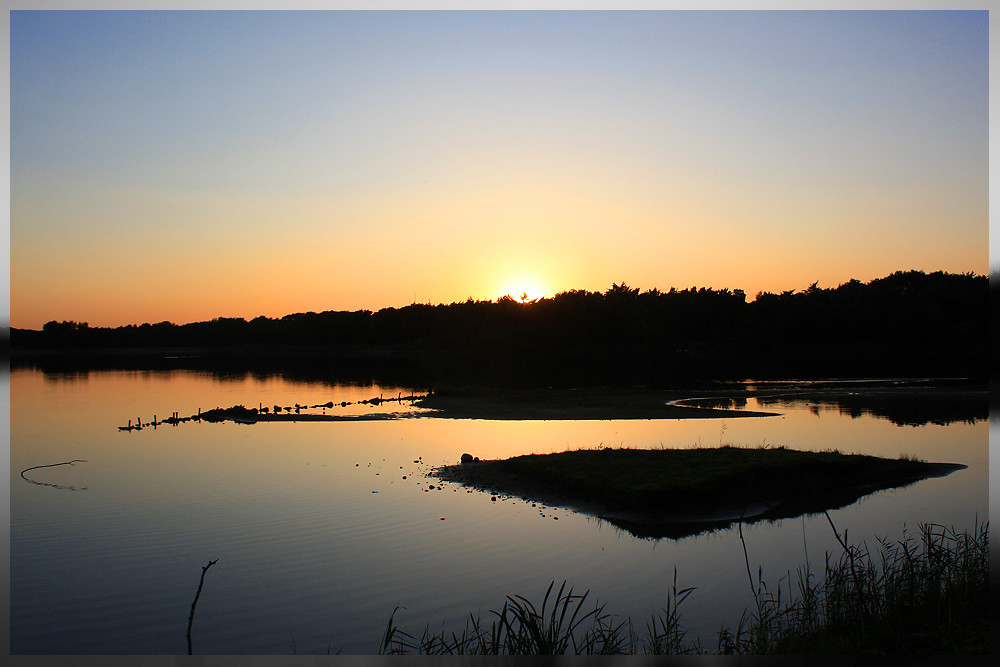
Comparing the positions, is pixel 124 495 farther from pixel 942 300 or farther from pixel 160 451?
pixel 942 300

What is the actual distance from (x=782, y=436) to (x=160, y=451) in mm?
25162

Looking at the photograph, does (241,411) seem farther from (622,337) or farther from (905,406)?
(622,337)

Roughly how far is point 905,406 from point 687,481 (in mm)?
29232

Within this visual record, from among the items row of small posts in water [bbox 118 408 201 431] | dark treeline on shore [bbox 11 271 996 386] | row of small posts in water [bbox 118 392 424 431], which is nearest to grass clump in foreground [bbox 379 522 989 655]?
row of small posts in water [bbox 118 408 201 431]

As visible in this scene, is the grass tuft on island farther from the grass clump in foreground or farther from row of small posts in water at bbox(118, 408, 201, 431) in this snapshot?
row of small posts in water at bbox(118, 408, 201, 431)

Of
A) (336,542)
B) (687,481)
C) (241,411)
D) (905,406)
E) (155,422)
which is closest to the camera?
(336,542)

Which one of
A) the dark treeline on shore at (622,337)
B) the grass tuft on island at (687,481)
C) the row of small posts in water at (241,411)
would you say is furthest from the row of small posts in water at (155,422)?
the dark treeline on shore at (622,337)

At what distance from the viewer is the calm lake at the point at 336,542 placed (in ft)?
34.9

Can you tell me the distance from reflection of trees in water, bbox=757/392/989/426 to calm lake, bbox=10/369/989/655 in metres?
5.40

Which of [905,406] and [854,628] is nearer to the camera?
[854,628]

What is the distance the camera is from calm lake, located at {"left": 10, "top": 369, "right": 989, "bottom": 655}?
10.6m

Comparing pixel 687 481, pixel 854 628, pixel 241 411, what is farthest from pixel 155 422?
pixel 854 628

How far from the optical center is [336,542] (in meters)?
14.7

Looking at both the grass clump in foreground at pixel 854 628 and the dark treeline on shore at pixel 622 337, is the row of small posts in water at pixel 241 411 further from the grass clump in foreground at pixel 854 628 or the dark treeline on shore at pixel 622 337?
Result: the grass clump in foreground at pixel 854 628
